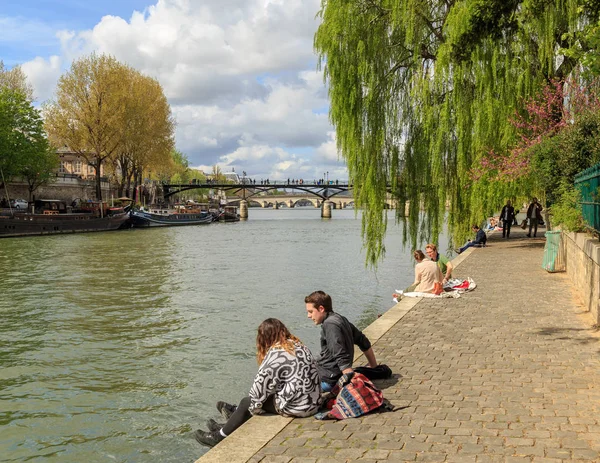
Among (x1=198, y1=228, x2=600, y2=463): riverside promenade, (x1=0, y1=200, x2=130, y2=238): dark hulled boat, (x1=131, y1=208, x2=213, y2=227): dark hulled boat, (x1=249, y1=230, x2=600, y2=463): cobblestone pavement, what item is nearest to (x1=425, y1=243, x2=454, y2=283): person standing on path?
(x1=249, y1=230, x2=600, y2=463): cobblestone pavement

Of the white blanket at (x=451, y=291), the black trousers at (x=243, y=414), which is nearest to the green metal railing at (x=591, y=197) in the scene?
the white blanket at (x=451, y=291)

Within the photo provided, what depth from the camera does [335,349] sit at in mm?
6906

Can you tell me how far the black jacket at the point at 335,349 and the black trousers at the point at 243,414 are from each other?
76 centimetres

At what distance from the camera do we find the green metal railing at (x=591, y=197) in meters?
11.6

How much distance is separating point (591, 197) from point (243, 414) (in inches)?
343

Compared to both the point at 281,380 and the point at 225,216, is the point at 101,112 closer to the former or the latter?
the point at 225,216

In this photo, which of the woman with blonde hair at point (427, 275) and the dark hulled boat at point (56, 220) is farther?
the dark hulled boat at point (56, 220)

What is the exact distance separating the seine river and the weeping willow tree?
3.63 meters

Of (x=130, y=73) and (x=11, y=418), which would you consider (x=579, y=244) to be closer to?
(x=11, y=418)

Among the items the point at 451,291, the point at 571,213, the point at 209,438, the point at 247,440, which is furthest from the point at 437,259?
the point at 247,440

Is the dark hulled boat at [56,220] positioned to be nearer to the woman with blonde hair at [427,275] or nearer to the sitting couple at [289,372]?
the woman with blonde hair at [427,275]

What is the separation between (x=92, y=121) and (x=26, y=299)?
42085mm

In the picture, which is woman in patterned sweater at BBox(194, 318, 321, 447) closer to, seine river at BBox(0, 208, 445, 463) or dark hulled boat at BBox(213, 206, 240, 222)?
seine river at BBox(0, 208, 445, 463)

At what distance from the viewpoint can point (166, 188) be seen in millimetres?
105688
